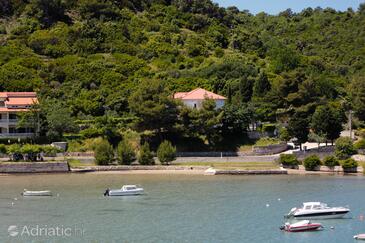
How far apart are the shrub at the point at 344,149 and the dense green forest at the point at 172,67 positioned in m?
5.36

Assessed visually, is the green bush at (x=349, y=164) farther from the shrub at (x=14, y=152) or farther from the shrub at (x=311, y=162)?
the shrub at (x=14, y=152)

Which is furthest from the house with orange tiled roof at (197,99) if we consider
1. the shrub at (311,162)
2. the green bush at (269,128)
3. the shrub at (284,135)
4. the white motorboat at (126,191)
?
the white motorboat at (126,191)

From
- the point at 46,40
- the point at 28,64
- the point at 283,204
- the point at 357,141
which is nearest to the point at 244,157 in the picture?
→ the point at 357,141

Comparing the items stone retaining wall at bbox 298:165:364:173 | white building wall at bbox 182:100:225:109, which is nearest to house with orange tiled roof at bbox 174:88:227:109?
white building wall at bbox 182:100:225:109

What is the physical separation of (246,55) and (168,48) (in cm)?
1526

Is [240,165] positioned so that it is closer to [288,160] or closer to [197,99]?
[288,160]

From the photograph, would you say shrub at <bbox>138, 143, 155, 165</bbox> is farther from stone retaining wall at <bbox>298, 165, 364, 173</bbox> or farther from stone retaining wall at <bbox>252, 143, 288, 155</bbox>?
stone retaining wall at <bbox>298, 165, 364, 173</bbox>

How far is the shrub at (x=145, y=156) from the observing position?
263 ft

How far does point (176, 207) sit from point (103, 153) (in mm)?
24093

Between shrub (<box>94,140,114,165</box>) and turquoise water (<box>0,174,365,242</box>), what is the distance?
3517mm

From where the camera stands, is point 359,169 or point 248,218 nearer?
point 248,218

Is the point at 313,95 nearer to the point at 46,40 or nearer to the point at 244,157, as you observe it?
the point at 244,157

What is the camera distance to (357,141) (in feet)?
274

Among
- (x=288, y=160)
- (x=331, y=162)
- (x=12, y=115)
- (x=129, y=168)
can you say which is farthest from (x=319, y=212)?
(x=12, y=115)
